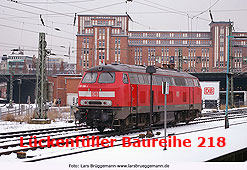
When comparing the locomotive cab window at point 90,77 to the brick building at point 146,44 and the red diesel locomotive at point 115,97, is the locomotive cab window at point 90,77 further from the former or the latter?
the brick building at point 146,44

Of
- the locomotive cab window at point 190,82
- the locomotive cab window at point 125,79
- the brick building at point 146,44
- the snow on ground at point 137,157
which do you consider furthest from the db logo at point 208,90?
the brick building at point 146,44

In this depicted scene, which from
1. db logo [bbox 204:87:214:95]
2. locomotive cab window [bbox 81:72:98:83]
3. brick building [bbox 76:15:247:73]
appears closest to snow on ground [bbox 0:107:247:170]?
locomotive cab window [bbox 81:72:98:83]

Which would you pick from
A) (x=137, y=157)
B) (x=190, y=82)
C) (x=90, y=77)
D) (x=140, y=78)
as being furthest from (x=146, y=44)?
(x=137, y=157)

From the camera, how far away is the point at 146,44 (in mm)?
130625

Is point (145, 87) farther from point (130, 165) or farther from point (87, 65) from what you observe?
point (87, 65)

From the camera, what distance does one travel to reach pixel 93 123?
59.9 ft

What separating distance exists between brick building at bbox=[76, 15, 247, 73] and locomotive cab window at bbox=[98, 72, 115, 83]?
95.0m

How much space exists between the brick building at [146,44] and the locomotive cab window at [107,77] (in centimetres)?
9495

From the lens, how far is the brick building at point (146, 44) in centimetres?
11650

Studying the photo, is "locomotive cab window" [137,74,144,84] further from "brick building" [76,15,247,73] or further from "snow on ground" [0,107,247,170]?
"brick building" [76,15,247,73]

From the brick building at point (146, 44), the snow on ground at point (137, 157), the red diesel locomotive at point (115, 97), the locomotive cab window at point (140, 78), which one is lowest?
the snow on ground at point (137, 157)

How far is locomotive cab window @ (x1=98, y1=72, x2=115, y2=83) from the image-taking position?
18.2 metres

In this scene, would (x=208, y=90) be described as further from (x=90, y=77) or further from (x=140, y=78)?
(x=90, y=77)

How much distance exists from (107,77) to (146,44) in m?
114
